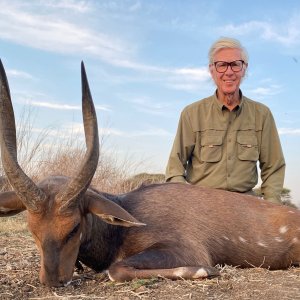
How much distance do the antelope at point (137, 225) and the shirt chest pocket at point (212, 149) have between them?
1.28 meters

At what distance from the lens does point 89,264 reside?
17.9ft

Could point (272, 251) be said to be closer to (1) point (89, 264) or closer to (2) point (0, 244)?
(1) point (89, 264)

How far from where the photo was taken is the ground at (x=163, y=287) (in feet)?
14.5

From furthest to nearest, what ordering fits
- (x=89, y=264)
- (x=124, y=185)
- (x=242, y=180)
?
(x=124, y=185), (x=242, y=180), (x=89, y=264)

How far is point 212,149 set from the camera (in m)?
7.57

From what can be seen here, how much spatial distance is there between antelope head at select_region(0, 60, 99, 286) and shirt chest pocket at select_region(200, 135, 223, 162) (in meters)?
3.04

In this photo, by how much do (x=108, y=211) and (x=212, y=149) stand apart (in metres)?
3.02

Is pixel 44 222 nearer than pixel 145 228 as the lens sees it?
Yes

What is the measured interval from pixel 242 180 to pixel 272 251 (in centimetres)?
159

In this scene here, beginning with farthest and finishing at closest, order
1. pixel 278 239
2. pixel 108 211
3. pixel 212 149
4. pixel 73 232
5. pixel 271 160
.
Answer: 1. pixel 271 160
2. pixel 212 149
3. pixel 278 239
4. pixel 108 211
5. pixel 73 232

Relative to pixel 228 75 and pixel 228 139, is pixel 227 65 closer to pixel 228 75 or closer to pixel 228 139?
pixel 228 75

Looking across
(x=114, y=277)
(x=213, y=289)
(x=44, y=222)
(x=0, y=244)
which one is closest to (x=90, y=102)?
(x=44, y=222)

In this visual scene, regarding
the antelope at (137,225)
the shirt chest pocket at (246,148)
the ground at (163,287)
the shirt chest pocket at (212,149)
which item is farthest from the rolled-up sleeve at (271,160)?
the ground at (163,287)

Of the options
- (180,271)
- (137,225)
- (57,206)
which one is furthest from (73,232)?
(180,271)
